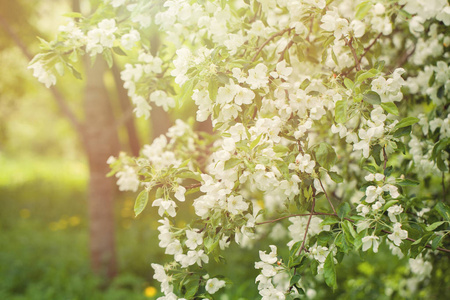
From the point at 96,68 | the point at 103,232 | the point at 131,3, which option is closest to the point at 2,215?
the point at 103,232

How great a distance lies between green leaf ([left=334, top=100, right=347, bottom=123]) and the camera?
1501 mm

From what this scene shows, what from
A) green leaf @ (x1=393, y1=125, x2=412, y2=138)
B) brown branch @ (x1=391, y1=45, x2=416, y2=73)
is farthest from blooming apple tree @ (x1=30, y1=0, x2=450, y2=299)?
brown branch @ (x1=391, y1=45, x2=416, y2=73)

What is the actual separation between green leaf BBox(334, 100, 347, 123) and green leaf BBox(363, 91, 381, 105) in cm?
7

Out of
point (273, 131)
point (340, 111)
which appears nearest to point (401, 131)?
point (340, 111)

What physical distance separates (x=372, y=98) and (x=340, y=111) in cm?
12

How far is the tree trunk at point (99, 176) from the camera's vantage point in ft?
14.4

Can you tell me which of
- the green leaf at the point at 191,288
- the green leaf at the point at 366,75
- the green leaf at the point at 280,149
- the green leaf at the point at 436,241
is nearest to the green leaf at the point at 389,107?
the green leaf at the point at 366,75

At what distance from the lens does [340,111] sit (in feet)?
4.97

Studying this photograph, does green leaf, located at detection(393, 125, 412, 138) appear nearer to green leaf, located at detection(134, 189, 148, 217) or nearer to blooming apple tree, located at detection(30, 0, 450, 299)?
blooming apple tree, located at detection(30, 0, 450, 299)

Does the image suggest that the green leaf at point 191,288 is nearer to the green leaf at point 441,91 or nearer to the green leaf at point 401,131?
the green leaf at point 401,131

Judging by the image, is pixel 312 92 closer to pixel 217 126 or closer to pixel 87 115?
pixel 217 126

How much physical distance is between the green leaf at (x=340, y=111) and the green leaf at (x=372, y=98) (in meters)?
0.07

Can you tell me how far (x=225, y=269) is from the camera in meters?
4.72

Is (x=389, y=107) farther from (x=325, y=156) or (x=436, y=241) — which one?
(x=436, y=241)
